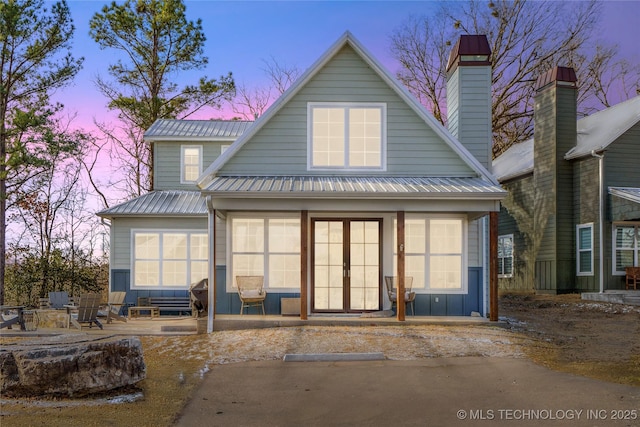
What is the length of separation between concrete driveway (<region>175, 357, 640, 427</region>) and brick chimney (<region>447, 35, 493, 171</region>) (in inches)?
248

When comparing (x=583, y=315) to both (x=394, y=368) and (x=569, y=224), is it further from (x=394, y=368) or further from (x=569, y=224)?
(x=394, y=368)

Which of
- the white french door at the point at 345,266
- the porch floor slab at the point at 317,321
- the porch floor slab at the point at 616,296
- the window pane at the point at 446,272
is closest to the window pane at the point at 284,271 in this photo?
the white french door at the point at 345,266

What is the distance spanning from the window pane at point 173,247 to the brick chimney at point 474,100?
817cm

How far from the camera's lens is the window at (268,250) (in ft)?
42.9

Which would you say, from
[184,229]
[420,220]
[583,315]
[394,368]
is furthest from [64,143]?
[583,315]

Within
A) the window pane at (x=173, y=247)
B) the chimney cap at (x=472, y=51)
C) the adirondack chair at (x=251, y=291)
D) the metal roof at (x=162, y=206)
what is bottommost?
the adirondack chair at (x=251, y=291)

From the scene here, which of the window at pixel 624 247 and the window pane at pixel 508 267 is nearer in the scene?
the window at pixel 624 247

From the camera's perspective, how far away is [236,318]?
1211 cm

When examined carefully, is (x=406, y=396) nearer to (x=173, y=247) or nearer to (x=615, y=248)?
(x=173, y=247)

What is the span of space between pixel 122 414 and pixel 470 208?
318 inches

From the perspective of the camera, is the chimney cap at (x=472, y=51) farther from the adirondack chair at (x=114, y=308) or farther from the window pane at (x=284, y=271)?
the adirondack chair at (x=114, y=308)

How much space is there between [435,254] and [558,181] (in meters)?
8.92

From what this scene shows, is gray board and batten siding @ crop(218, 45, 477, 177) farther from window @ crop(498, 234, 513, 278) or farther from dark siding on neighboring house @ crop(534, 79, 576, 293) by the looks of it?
window @ crop(498, 234, 513, 278)

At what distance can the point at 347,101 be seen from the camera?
13164 mm
